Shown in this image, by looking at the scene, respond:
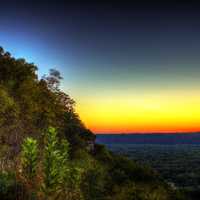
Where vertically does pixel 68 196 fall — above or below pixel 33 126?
below

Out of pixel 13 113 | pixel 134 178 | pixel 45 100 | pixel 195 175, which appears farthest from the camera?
pixel 195 175

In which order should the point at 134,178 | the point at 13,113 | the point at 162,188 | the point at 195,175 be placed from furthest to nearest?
the point at 195,175 < the point at 134,178 < the point at 162,188 < the point at 13,113

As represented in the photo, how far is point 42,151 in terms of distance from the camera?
4744cm

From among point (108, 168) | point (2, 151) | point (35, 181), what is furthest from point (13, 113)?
point (108, 168)

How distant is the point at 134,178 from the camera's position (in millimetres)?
101562

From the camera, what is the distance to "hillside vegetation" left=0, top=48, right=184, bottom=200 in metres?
22.8

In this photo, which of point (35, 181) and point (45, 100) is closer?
point (35, 181)

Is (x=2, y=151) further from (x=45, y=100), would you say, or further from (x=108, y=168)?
(x=108, y=168)

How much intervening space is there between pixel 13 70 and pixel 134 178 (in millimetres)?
54081

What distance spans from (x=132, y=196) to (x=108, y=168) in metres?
23.2

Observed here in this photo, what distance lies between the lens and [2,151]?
1704 inches

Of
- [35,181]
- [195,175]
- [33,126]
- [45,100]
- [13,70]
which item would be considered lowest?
[195,175]

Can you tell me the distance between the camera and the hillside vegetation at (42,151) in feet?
74.7

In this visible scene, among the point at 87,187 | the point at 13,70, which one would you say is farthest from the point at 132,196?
the point at 13,70
